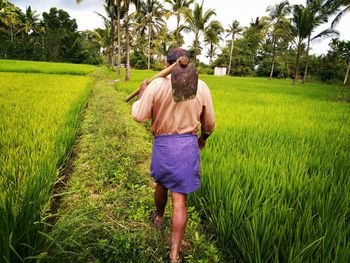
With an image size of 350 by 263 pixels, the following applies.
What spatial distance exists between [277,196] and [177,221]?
809 millimetres

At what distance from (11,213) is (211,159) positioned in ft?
5.66

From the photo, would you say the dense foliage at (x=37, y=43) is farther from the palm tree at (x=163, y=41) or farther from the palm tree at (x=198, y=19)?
the palm tree at (x=198, y=19)

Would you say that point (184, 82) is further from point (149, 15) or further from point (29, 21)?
point (29, 21)

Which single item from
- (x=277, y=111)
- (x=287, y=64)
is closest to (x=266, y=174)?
(x=277, y=111)

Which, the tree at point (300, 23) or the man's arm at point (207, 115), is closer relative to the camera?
the man's arm at point (207, 115)

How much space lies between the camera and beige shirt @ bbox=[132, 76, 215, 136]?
150 cm

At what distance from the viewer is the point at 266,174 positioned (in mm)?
2074

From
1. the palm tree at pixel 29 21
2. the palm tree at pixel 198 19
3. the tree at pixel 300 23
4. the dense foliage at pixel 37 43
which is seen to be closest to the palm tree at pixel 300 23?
the tree at pixel 300 23

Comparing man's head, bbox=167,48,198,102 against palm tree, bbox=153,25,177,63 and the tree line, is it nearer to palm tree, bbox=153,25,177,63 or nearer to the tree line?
the tree line

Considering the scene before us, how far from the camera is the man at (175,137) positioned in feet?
4.91

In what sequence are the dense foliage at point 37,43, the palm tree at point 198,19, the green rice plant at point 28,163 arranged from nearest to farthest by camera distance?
the green rice plant at point 28,163 < the palm tree at point 198,19 < the dense foliage at point 37,43

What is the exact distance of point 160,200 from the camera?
5.89 ft

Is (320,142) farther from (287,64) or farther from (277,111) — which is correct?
(287,64)

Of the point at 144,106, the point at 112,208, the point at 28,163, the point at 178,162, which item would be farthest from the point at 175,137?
the point at 28,163
